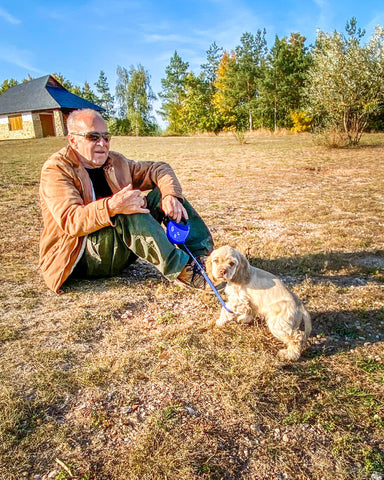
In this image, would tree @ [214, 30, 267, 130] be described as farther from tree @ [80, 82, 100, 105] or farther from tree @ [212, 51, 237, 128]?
tree @ [80, 82, 100, 105]

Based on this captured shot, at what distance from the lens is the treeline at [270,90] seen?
16109mm

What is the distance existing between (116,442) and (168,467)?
318 millimetres

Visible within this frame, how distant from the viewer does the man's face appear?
10.3ft

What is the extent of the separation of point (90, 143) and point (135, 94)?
204 feet

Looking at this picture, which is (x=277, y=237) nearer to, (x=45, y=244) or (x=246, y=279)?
(x=246, y=279)

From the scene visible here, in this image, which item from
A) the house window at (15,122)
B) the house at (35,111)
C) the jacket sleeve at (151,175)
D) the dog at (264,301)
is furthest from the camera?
the house window at (15,122)

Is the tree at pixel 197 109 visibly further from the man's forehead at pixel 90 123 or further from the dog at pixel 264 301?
the dog at pixel 264 301

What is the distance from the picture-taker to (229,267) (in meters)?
2.47

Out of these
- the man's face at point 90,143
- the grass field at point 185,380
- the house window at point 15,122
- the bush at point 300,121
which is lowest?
the grass field at point 185,380

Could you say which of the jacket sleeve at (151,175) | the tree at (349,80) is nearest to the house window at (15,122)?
the tree at (349,80)

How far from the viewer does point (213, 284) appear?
9.98ft

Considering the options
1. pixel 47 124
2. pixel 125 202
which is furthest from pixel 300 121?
pixel 125 202

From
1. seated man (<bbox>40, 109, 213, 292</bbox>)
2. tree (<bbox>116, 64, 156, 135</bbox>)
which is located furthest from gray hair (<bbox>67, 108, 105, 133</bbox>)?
tree (<bbox>116, 64, 156, 135</bbox>)

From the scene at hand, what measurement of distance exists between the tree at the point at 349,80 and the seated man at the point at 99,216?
1558cm
